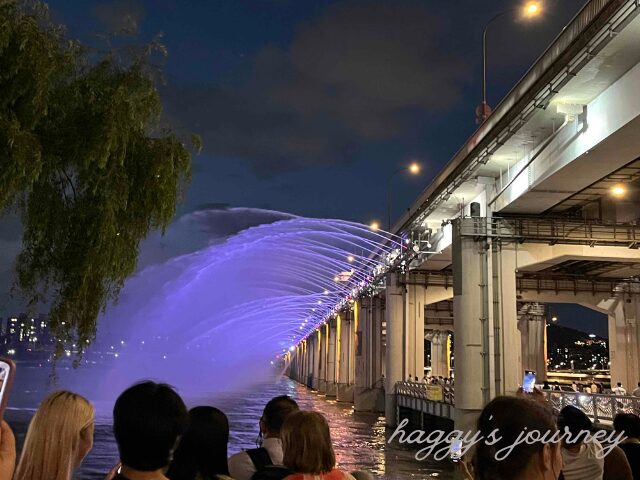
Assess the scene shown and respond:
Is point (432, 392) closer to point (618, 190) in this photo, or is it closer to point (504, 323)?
point (504, 323)

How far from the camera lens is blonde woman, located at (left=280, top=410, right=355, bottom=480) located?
14.4 ft

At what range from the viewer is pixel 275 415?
18.6 ft

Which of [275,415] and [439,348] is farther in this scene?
[439,348]

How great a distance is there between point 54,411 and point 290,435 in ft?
5.10

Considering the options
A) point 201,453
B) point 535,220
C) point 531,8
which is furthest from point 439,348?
point 201,453

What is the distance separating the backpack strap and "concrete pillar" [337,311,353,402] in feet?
209

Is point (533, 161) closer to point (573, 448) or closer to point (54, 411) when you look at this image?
point (573, 448)

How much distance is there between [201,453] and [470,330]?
971 inches

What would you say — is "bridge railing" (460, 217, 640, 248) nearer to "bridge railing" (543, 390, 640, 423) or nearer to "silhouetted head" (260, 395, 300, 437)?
"bridge railing" (543, 390, 640, 423)

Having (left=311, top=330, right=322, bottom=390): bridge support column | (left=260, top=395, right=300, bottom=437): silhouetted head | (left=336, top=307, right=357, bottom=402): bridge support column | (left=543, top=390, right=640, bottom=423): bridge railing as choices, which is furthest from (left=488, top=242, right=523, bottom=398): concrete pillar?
(left=311, top=330, right=322, bottom=390): bridge support column

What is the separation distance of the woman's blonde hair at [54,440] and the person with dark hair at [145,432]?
558 mm

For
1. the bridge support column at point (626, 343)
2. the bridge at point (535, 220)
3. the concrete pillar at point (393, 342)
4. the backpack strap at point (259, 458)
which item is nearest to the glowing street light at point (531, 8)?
the bridge at point (535, 220)

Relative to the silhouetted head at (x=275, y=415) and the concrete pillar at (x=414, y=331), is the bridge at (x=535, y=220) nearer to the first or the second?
the concrete pillar at (x=414, y=331)

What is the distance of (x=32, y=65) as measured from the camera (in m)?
9.66
